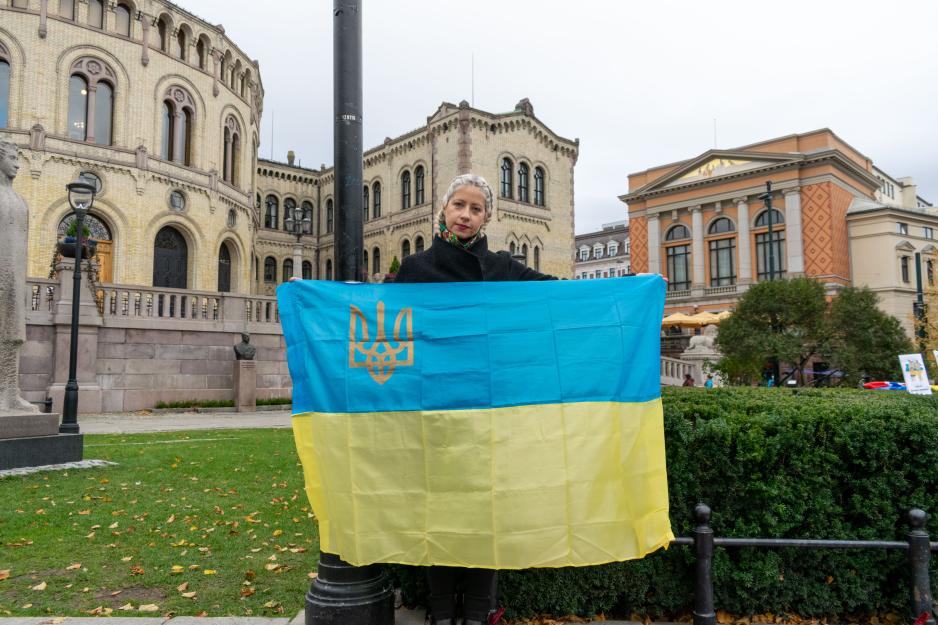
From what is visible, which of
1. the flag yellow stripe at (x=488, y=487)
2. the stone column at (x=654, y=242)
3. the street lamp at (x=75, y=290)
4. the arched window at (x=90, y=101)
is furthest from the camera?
the stone column at (x=654, y=242)

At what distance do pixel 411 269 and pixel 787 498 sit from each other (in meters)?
2.75

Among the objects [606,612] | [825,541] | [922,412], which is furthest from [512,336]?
[922,412]

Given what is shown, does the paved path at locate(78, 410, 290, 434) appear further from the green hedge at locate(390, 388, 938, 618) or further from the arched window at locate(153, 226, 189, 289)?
the arched window at locate(153, 226, 189, 289)

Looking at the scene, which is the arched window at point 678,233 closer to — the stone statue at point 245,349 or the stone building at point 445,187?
the stone building at point 445,187

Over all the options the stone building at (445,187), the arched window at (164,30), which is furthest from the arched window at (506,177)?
the arched window at (164,30)

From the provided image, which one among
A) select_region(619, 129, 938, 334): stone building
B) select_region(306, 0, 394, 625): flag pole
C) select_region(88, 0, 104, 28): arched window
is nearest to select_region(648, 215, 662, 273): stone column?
select_region(619, 129, 938, 334): stone building

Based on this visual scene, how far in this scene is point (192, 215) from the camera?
113ft

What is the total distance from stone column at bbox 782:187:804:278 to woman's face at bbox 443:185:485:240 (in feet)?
164

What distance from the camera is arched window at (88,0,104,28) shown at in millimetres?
31938

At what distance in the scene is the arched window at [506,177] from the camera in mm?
48062

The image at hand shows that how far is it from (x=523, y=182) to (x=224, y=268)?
76.2 ft

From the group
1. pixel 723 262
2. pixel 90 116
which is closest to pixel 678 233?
pixel 723 262

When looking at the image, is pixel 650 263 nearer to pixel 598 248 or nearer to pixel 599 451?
pixel 598 248

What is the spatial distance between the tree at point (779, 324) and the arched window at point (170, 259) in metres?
27.1
